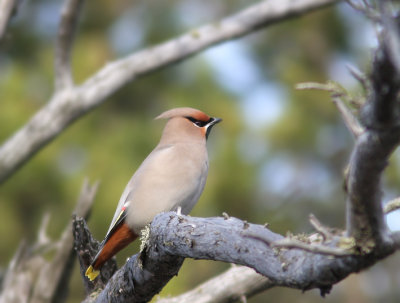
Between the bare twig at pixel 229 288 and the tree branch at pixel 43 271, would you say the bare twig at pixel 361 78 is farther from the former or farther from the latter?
the tree branch at pixel 43 271

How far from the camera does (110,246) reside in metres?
4.14

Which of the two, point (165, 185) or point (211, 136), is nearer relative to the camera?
point (165, 185)

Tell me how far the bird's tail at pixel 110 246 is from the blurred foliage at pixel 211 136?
3.55m

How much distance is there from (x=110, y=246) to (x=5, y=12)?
101 inches

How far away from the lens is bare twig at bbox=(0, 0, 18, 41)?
584cm

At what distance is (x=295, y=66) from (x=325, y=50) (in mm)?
700

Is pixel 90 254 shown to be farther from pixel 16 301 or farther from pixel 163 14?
pixel 163 14

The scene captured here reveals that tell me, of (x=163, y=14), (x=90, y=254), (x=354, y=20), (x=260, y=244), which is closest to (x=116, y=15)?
(x=163, y=14)

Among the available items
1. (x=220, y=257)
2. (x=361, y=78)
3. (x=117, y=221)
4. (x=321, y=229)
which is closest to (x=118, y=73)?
(x=117, y=221)

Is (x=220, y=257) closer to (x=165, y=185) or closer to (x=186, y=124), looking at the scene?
(x=165, y=185)

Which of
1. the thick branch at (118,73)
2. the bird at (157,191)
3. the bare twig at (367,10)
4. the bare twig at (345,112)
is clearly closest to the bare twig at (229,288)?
the bird at (157,191)

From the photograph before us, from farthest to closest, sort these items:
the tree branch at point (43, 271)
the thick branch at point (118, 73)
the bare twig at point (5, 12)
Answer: the thick branch at point (118, 73) → the bare twig at point (5, 12) → the tree branch at point (43, 271)

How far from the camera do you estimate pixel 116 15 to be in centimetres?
1051

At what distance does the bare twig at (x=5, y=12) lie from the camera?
19.2 feet
